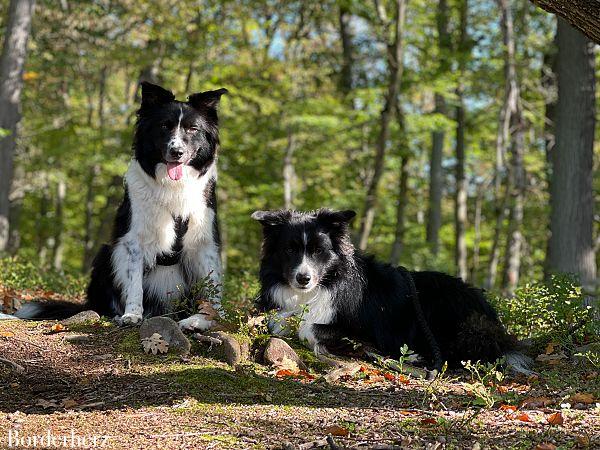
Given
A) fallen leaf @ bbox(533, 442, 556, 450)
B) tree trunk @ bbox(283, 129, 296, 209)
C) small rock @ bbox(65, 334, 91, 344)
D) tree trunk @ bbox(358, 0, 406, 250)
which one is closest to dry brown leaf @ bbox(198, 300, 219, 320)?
small rock @ bbox(65, 334, 91, 344)

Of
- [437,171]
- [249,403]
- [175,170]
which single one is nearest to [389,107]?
[437,171]

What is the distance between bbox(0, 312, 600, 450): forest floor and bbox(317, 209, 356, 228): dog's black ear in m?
1.36

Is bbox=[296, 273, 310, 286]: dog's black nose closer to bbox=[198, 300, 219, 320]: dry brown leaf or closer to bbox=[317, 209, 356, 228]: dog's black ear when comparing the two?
bbox=[317, 209, 356, 228]: dog's black ear

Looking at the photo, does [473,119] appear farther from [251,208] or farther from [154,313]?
[154,313]

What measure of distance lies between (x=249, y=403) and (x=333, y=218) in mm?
2182

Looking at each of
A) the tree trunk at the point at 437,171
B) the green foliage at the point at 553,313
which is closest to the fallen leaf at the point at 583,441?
the green foliage at the point at 553,313

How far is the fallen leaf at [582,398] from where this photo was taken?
5.09 m

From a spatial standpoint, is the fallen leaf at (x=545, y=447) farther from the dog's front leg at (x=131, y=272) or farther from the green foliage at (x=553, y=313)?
the dog's front leg at (x=131, y=272)

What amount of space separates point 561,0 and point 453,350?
10.0 feet

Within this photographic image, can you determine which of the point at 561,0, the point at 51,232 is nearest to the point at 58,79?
the point at 51,232

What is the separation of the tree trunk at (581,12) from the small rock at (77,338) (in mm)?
4573

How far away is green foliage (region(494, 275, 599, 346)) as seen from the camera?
6926mm

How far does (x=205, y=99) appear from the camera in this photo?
6.77 m

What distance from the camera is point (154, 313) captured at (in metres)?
7.13
